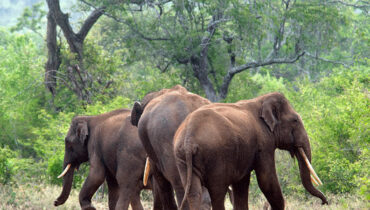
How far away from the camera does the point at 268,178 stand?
24.3 feet

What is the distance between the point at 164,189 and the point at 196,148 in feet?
5.92

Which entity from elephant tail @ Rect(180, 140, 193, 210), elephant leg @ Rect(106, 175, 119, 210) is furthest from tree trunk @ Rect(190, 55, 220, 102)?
elephant tail @ Rect(180, 140, 193, 210)

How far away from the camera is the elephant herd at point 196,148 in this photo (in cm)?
650

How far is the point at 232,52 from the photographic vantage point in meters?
20.4

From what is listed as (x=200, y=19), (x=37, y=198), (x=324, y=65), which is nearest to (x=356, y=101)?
(x=37, y=198)

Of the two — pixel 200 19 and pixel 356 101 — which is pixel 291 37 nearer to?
pixel 200 19

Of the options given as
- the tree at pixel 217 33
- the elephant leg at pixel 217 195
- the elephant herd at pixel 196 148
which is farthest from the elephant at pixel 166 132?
the tree at pixel 217 33

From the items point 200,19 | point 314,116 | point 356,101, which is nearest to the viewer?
point 356,101

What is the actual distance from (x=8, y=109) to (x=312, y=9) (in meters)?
10.7

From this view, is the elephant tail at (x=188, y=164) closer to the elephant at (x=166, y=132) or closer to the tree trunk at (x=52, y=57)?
the elephant at (x=166, y=132)

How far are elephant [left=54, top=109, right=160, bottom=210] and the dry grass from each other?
4.42 feet

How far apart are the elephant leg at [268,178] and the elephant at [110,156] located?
7.95ft

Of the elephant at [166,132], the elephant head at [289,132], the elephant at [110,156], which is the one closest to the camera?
the elephant at [166,132]

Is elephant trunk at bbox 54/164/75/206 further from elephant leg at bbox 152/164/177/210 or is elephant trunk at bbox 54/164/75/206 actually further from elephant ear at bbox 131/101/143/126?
elephant leg at bbox 152/164/177/210
